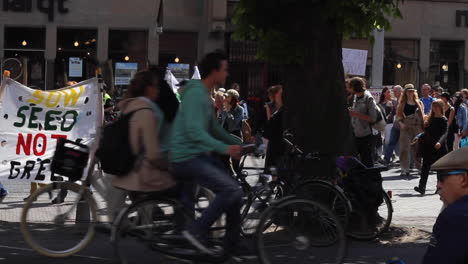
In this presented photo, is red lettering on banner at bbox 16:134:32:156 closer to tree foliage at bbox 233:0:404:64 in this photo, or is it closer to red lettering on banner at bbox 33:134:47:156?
red lettering on banner at bbox 33:134:47:156

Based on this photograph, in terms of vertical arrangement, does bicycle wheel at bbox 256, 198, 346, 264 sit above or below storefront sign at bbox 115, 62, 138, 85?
below

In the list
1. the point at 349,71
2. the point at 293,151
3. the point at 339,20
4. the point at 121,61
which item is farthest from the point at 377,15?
the point at 121,61

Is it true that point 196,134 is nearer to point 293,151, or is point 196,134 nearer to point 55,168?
point 55,168

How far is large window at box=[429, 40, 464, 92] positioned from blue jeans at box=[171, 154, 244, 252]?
23.7 m

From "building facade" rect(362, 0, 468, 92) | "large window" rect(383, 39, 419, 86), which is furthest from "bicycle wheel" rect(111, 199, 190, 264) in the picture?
"large window" rect(383, 39, 419, 86)

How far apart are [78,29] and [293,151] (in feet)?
62.7

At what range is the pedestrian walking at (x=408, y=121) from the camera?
17797 mm

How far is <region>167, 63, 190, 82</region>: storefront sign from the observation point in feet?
90.4

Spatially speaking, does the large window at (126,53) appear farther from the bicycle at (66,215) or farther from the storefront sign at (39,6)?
the bicycle at (66,215)

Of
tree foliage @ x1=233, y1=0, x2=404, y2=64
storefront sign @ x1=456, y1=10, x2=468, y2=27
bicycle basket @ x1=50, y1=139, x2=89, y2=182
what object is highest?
storefront sign @ x1=456, y1=10, x2=468, y2=27

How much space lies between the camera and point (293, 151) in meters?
9.48

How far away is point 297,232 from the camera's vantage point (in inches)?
296

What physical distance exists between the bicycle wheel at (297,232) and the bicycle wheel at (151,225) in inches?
25.3

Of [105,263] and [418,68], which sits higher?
[418,68]
